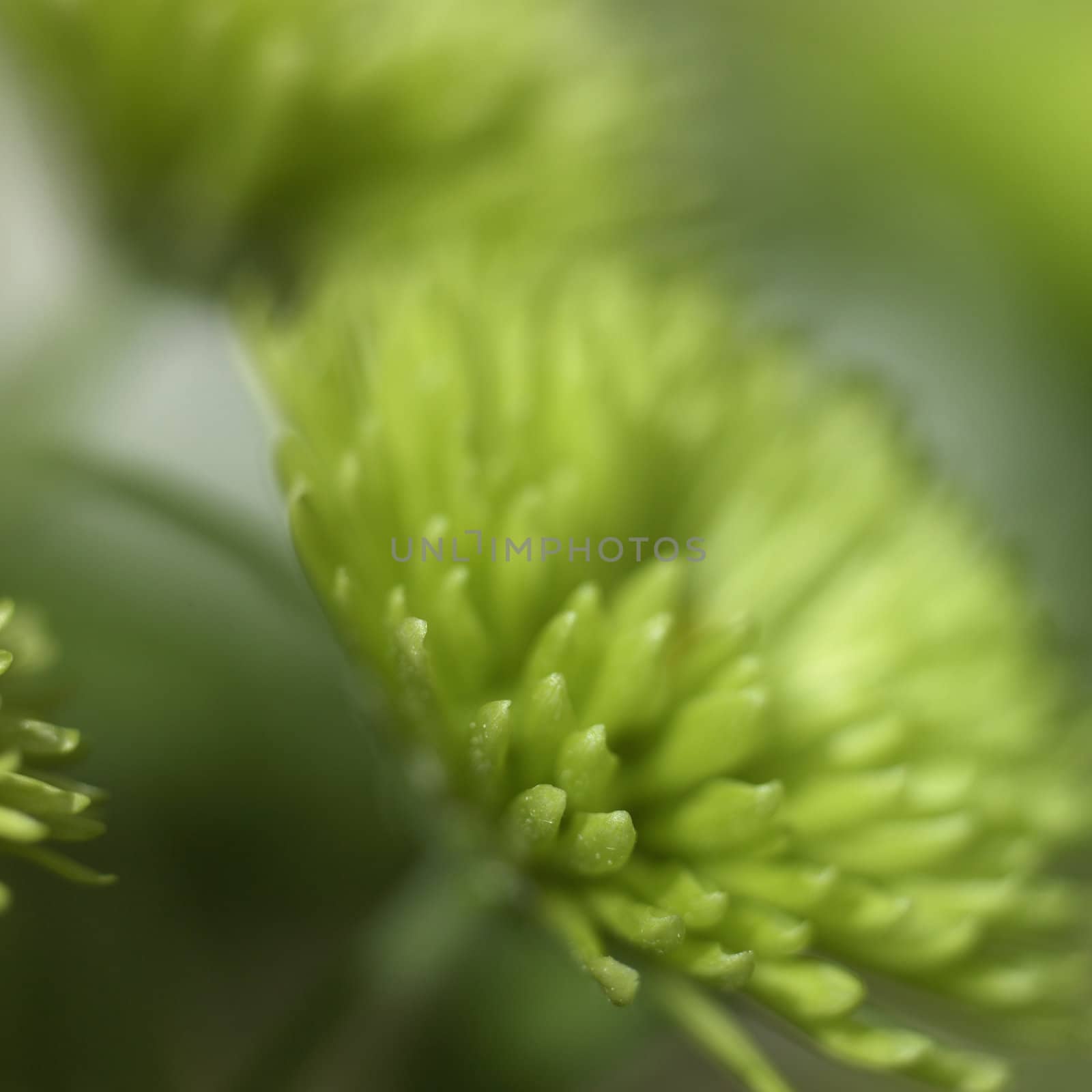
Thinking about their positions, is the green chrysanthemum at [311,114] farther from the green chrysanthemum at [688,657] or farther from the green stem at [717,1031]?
the green stem at [717,1031]

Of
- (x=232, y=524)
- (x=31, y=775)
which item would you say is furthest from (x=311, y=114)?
(x=31, y=775)

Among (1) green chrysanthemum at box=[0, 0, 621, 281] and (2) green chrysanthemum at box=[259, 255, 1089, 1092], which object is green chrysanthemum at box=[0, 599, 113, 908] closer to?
(2) green chrysanthemum at box=[259, 255, 1089, 1092]

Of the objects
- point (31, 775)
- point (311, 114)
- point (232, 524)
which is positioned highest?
point (311, 114)

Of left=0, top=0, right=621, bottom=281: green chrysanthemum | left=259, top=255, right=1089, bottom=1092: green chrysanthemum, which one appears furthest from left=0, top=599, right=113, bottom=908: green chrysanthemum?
left=0, top=0, right=621, bottom=281: green chrysanthemum

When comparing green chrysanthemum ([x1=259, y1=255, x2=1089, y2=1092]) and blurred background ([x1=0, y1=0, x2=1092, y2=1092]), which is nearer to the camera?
green chrysanthemum ([x1=259, y1=255, x2=1089, y2=1092])

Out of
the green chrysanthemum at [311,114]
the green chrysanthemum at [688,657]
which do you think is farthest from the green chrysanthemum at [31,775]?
the green chrysanthemum at [311,114]

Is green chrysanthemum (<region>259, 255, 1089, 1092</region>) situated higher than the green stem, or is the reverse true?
green chrysanthemum (<region>259, 255, 1089, 1092</region>)

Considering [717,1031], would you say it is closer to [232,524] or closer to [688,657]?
[688,657]
